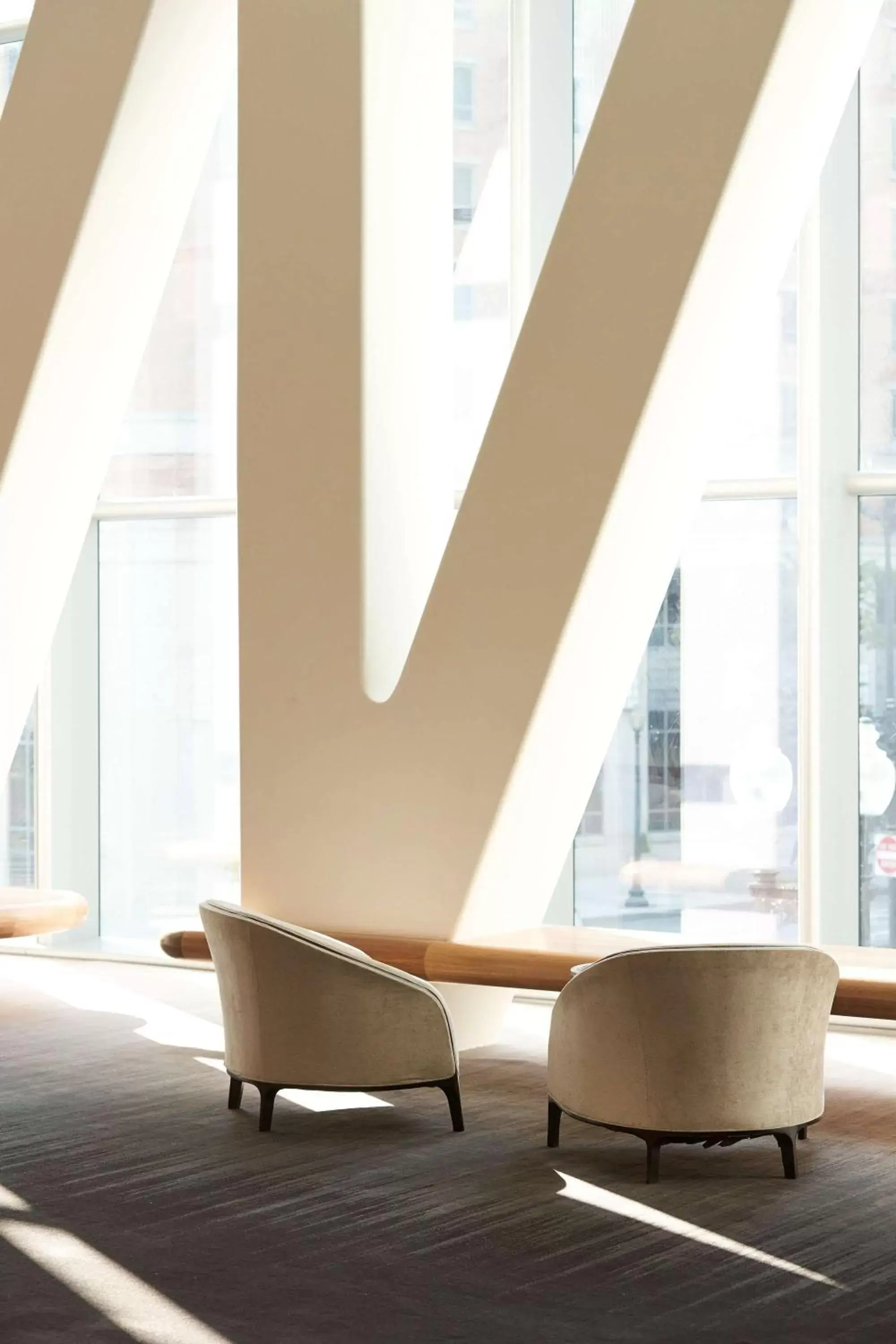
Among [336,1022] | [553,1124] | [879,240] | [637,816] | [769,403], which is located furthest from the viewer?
[637,816]

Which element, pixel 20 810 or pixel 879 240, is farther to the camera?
pixel 20 810

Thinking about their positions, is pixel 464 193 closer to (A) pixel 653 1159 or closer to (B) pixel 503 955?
(B) pixel 503 955

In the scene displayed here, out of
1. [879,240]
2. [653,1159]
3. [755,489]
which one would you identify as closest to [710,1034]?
[653,1159]

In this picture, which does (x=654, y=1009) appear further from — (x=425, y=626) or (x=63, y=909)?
(x=63, y=909)

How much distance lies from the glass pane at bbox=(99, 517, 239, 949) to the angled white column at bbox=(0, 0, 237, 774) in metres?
1.91

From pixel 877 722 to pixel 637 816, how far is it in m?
1.33

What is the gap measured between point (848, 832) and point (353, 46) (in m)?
4.19

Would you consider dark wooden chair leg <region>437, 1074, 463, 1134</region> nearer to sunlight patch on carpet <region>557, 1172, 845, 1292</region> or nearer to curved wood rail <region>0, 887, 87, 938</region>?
sunlight patch on carpet <region>557, 1172, 845, 1292</region>

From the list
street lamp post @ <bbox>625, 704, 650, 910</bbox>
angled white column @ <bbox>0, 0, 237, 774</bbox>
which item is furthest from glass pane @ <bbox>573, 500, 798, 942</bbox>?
angled white column @ <bbox>0, 0, 237, 774</bbox>

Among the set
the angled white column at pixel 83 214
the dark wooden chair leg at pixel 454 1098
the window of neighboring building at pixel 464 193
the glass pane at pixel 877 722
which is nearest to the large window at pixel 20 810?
the angled white column at pixel 83 214

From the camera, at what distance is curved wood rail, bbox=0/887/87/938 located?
814 centimetres

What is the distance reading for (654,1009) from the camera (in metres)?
5.29

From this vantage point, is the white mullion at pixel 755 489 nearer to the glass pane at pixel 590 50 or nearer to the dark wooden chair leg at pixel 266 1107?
the glass pane at pixel 590 50

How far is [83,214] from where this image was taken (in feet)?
26.6
